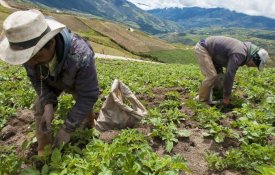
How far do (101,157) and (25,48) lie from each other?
1.91 m

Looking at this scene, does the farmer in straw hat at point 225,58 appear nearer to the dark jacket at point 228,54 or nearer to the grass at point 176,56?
the dark jacket at point 228,54

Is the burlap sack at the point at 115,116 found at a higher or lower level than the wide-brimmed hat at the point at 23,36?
lower

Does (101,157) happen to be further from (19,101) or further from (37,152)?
(19,101)

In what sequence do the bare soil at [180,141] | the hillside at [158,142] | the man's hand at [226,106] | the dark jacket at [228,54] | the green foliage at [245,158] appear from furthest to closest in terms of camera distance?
the man's hand at [226,106], the dark jacket at [228,54], the bare soil at [180,141], the green foliage at [245,158], the hillside at [158,142]

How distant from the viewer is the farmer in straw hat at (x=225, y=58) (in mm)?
8680

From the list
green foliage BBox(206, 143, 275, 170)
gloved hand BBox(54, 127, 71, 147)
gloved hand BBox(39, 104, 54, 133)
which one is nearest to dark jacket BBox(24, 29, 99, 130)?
gloved hand BBox(54, 127, 71, 147)

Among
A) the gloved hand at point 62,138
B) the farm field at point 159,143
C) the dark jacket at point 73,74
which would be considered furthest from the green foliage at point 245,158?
the gloved hand at point 62,138

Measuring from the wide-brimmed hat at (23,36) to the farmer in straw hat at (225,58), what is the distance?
5.43m

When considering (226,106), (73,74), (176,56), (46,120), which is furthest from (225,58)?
(176,56)

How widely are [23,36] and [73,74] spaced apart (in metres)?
1.12

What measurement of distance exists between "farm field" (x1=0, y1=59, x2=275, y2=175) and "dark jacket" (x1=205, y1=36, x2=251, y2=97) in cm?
75

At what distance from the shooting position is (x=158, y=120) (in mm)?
6883

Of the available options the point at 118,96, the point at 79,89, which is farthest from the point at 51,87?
the point at 118,96

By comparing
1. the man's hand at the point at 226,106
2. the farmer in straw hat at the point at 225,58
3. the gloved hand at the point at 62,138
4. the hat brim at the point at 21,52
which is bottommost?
the man's hand at the point at 226,106
